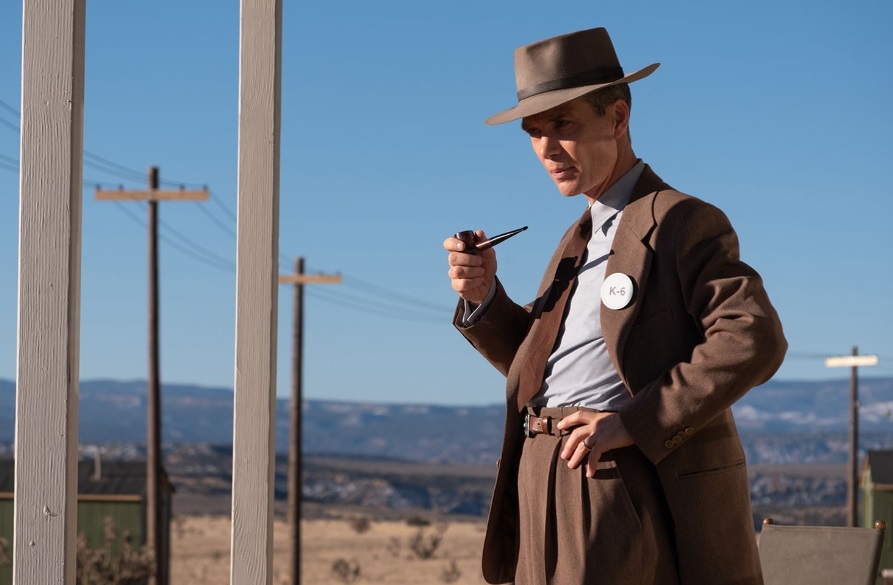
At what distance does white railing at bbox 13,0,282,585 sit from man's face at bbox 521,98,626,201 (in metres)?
0.58

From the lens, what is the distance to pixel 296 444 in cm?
2267

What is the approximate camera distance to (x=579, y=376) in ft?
9.39

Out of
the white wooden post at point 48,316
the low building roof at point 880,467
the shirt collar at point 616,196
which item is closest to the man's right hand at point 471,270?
the shirt collar at point 616,196

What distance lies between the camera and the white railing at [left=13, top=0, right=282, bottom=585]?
118 inches

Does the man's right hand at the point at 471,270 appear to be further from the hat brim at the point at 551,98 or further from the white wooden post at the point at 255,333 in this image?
the white wooden post at the point at 255,333

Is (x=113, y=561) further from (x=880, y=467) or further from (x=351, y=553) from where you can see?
(x=351, y=553)

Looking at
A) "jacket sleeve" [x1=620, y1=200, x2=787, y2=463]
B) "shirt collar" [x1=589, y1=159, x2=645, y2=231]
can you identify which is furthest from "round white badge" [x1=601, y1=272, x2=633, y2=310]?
"shirt collar" [x1=589, y1=159, x2=645, y2=231]

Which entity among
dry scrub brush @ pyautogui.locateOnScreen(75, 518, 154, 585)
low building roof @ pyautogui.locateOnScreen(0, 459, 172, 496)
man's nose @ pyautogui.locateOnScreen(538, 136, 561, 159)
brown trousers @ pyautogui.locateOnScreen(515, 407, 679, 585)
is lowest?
dry scrub brush @ pyautogui.locateOnScreen(75, 518, 154, 585)

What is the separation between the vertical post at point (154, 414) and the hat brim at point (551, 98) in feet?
54.9

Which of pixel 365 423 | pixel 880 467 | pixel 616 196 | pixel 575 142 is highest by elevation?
pixel 575 142

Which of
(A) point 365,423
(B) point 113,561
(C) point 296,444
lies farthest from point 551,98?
(A) point 365,423

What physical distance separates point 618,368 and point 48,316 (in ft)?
3.99

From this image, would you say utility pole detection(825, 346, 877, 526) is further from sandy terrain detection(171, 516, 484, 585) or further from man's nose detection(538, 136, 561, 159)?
Result: man's nose detection(538, 136, 561, 159)

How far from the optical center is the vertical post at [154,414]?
1941 centimetres
